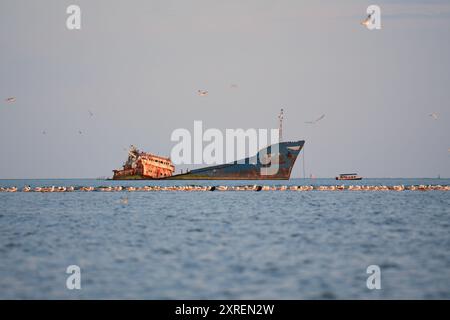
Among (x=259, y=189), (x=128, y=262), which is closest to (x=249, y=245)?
(x=128, y=262)

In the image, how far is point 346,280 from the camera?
26625 millimetres

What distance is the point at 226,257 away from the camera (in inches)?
1264

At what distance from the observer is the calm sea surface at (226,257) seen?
24.7 meters

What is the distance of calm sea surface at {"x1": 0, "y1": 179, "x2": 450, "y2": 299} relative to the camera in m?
24.7

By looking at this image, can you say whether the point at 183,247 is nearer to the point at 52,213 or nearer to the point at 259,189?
the point at 52,213

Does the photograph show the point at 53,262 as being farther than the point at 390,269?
Yes

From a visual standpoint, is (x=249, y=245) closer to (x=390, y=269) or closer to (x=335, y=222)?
(x=390, y=269)

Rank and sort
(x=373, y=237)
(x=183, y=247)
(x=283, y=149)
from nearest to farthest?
(x=183, y=247), (x=373, y=237), (x=283, y=149)

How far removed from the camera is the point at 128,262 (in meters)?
31.0
